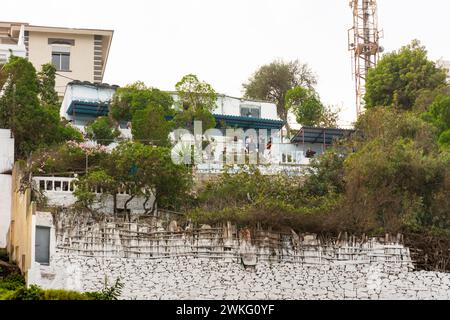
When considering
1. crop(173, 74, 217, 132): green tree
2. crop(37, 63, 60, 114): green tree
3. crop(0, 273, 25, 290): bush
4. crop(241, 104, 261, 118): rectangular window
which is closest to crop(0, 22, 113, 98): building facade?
crop(37, 63, 60, 114): green tree

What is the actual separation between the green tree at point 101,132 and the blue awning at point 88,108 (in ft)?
7.82

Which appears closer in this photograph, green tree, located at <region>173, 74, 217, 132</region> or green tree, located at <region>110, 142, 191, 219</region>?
green tree, located at <region>110, 142, 191, 219</region>

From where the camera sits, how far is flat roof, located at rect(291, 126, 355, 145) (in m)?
41.2

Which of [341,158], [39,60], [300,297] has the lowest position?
[300,297]

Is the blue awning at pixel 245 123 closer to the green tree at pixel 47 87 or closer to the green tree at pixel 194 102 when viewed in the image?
the green tree at pixel 194 102

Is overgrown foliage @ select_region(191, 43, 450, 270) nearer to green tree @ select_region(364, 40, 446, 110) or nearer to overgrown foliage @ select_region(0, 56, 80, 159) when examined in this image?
overgrown foliage @ select_region(0, 56, 80, 159)

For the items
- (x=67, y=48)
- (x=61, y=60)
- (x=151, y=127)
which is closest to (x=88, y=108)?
(x=151, y=127)

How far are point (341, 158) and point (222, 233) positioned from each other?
5.74 meters

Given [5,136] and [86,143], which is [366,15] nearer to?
[86,143]

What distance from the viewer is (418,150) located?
3497 centimetres

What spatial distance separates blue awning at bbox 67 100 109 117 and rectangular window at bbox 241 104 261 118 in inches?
206
